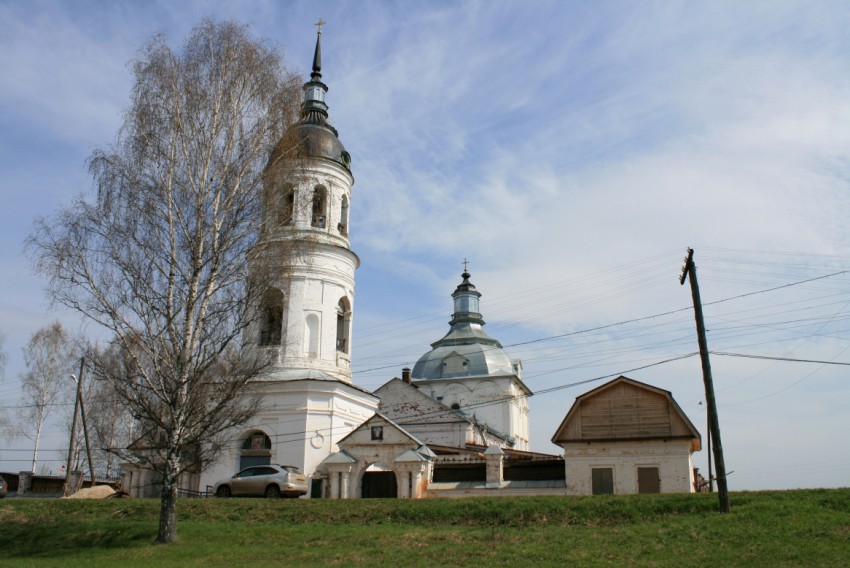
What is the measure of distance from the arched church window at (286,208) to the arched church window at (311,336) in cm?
1072

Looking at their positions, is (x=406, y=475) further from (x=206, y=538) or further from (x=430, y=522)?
(x=206, y=538)

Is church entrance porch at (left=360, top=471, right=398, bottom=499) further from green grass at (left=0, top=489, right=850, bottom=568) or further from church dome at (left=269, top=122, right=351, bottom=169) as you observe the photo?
church dome at (left=269, top=122, right=351, bottom=169)

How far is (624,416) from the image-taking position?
2739cm

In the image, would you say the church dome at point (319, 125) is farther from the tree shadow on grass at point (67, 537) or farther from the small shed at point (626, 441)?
the tree shadow on grass at point (67, 537)

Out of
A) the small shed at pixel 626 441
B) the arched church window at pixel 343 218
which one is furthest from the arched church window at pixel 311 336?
the small shed at pixel 626 441

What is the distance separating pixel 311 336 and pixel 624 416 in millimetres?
12589

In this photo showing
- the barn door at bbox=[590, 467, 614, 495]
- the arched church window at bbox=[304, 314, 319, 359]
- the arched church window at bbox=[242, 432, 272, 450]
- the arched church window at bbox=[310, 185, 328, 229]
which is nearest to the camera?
the barn door at bbox=[590, 467, 614, 495]

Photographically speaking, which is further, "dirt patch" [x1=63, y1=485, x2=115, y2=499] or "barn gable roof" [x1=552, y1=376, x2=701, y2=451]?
"dirt patch" [x1=63, y1=485, x2=115, y2=499]

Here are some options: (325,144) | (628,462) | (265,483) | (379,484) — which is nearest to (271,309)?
(265,483)

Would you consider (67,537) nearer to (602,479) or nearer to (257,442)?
(257,442)

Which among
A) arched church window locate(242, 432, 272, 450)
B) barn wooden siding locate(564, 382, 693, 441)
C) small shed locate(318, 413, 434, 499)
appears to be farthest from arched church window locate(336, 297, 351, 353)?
barn wooden siding locate(564, 382, 693, 441)

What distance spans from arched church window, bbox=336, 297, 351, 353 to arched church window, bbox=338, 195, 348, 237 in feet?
9.82

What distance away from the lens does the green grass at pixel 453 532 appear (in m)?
14.7

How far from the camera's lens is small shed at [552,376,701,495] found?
26422mm
